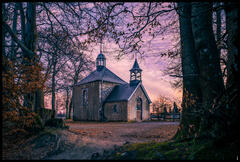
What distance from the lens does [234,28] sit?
308cm

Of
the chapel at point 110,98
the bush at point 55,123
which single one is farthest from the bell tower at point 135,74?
the bush at point 55,123

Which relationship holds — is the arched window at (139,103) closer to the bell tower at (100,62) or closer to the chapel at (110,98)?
the chapel at (110,98)

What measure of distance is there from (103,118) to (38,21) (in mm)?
19780

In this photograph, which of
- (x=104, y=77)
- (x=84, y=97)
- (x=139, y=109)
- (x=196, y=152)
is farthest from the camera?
(x=84, y=97)

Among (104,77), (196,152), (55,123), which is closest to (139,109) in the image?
(104,77)

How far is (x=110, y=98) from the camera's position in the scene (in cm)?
2784

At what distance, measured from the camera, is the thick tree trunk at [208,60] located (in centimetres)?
488

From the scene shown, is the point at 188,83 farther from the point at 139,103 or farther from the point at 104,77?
the point at 104,77

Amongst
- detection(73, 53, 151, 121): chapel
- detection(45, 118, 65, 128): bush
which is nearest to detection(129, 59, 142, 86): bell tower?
detection(73, 53, 151, 121): chapel

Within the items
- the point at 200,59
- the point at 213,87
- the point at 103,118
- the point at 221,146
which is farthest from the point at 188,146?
the point at 103,118

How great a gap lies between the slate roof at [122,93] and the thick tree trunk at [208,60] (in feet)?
66.7

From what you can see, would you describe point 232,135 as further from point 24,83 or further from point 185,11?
point 24,83

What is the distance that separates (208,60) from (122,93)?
22659mm

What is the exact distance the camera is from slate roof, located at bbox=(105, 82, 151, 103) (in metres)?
26.1
